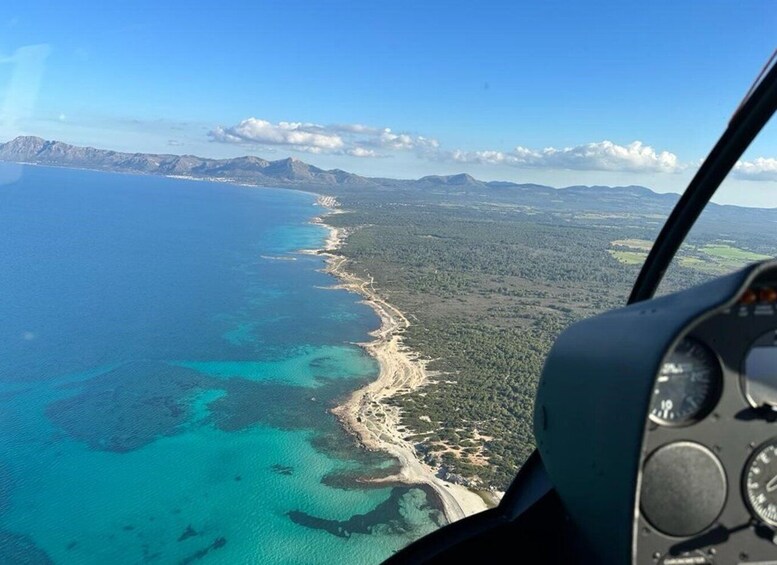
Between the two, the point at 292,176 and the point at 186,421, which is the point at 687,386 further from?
the point at 292,176

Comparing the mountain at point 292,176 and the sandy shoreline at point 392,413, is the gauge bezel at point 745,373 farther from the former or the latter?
the mountain at point 292,176

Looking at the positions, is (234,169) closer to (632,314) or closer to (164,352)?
(164,352)

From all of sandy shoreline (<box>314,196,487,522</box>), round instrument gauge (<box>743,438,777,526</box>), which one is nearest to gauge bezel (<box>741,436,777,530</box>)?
round instrument gauge (<box>743,438,777,526</box>)

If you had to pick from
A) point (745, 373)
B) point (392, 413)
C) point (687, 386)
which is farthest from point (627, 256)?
point (687, 386)

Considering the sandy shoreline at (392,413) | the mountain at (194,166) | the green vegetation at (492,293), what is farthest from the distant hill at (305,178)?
the sandy shoreline at (392,413)

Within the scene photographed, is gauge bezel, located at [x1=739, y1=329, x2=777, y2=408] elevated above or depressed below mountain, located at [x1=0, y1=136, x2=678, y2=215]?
below

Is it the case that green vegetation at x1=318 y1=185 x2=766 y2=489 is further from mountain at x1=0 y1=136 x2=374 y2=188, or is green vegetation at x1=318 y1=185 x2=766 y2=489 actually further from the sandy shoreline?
mountain at x1=0 y1=136 x2=374 y2=188
